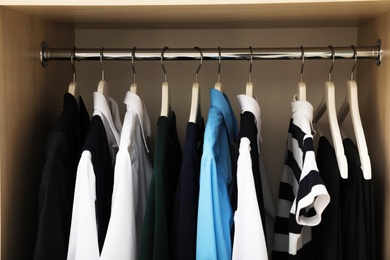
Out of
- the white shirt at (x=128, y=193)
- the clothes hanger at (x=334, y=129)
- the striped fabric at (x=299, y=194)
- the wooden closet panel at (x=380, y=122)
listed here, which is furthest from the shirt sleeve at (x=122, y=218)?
the wooden closet panel at (x=380, y=122)

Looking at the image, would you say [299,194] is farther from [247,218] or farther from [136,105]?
[136,105]

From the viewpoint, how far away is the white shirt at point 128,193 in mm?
1144

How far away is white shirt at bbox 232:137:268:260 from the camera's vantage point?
1.12m

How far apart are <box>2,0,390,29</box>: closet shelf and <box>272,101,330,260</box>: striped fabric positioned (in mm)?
217

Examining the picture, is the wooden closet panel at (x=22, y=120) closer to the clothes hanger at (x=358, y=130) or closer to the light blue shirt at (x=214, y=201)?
the light blue shirt at (x=214, y=201)

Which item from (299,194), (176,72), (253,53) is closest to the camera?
(299,194)

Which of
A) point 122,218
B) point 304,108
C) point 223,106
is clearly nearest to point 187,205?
point 122,218

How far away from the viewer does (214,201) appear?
1.14 metres

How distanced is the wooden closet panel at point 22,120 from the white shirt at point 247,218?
489 millimetres

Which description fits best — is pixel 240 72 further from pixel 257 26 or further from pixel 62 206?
pixel 62 206

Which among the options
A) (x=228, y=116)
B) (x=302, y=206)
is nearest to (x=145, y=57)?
(x=228, y=116)

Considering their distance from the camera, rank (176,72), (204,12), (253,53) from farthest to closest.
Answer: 1. (176,72)
2. (253,53)
3. (204,12)

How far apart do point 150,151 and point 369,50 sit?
0.59m

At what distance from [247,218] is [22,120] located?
553mm
